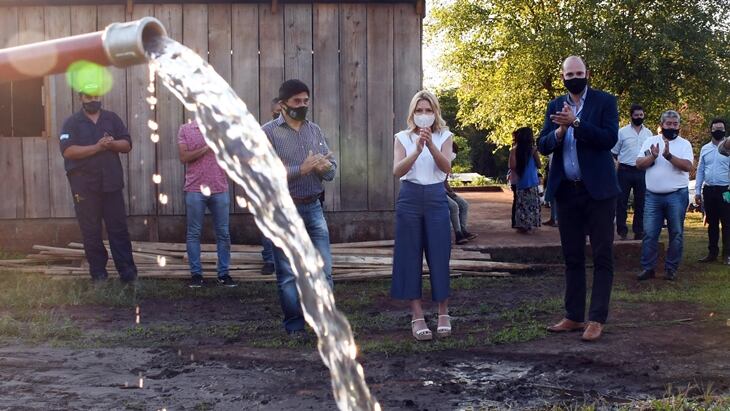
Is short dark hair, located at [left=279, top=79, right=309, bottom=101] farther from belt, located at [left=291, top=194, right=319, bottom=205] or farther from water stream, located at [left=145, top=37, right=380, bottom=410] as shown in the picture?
water stream, located at [left=145, top=37, right=380, bottom=410]

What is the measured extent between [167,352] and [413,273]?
2155 mm

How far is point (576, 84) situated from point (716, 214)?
642cm

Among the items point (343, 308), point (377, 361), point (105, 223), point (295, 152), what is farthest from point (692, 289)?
point (105, 223)

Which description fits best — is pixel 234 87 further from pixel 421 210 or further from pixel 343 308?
pixel 421 210

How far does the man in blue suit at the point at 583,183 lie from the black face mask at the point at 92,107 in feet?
17.0

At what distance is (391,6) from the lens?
12031 millimetres

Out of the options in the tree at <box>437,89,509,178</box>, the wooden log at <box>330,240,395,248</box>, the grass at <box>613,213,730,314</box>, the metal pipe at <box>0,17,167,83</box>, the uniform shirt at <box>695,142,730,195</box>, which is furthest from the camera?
the tree at <box>437,89,509,178</box>

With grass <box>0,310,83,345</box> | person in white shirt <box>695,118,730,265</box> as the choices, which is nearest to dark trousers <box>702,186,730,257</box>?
person in white shirt <box>695,118,730,265</box>

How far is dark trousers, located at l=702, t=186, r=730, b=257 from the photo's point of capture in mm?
12055

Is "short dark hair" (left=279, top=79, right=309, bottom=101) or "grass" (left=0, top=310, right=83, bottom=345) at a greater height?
"short dark hair" (left=279, top=79, right=309, bottom=101)

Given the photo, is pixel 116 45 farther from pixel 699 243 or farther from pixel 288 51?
pixel 699 243

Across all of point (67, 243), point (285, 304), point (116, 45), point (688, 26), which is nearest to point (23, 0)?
point (67, 243)

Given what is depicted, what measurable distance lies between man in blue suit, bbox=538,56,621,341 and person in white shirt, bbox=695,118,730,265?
584 cm

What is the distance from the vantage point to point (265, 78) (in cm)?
1205
